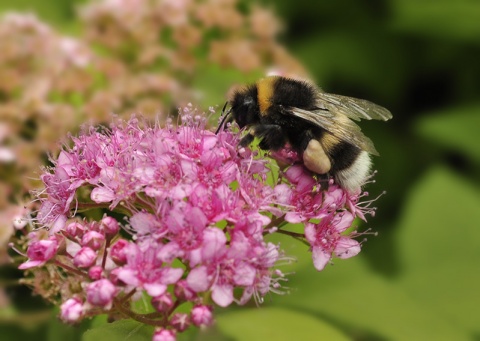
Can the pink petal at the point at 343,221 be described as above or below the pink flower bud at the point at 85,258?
above

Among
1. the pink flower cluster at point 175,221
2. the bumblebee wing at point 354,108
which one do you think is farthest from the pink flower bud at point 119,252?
the bumblebee wing at point 354,108

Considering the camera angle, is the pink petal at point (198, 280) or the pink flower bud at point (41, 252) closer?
the pink petal at point (198, 280)

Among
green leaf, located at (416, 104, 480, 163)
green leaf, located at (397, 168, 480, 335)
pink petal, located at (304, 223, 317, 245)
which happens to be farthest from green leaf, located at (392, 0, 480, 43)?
pink petal, located at (304, 223, 317, 245)

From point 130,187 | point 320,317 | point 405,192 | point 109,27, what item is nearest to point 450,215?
point 405,192

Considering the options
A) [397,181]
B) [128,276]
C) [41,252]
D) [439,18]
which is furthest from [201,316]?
[439,18]

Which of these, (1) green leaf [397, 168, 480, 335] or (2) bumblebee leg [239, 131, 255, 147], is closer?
(2) bumblebee leg [239, 131, 255, 147]

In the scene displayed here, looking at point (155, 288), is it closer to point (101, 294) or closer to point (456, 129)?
point (101, 294)

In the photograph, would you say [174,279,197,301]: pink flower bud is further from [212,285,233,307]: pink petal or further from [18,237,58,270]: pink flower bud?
[18,237,58,270]: pink flower bud

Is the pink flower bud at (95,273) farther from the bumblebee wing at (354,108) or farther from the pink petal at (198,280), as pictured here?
the bumblebee wing at (354,108)
